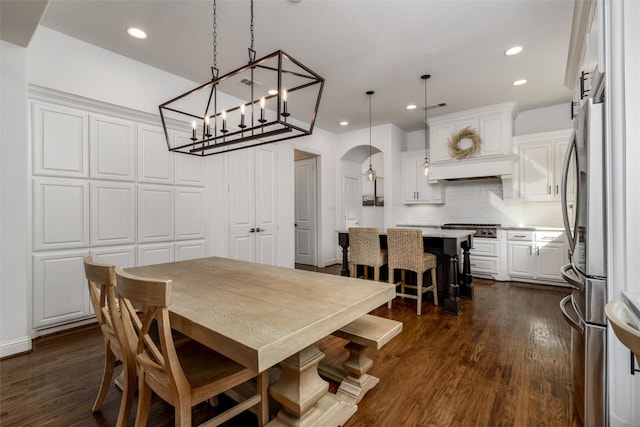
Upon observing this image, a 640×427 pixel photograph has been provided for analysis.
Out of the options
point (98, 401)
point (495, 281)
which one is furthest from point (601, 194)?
point (495, 281)

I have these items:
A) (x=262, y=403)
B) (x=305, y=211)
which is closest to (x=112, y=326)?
(x=262, y=403)

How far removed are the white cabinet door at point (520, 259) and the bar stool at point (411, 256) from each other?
1.88 meters

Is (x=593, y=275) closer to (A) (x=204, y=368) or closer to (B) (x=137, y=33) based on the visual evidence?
(A) (x=204, y=368)

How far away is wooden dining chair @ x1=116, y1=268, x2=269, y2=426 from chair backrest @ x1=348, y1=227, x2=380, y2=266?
2.35 metres

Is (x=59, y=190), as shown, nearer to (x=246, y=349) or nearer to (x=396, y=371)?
(x=246, y=349)

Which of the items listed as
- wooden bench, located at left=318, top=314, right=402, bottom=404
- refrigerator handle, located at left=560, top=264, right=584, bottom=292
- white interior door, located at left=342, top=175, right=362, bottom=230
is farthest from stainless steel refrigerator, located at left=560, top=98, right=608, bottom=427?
white interior door, located at left=342, top=175, right=362, bottom=230

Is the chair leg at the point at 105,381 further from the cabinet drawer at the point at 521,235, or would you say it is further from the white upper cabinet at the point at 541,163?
the white upper cabinet at the point at 541,163

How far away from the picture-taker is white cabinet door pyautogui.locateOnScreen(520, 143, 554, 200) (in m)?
4.55

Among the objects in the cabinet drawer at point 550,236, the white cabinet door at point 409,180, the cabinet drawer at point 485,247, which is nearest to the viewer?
the cabinet drawer at point 550,236

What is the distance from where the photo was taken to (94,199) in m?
3.00

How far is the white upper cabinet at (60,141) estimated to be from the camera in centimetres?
266

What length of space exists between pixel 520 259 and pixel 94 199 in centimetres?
563

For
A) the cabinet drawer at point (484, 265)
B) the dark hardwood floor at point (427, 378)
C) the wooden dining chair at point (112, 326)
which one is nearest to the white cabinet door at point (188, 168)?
the dark hardwood floor at point (427, 378)

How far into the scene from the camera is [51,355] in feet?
7.87
